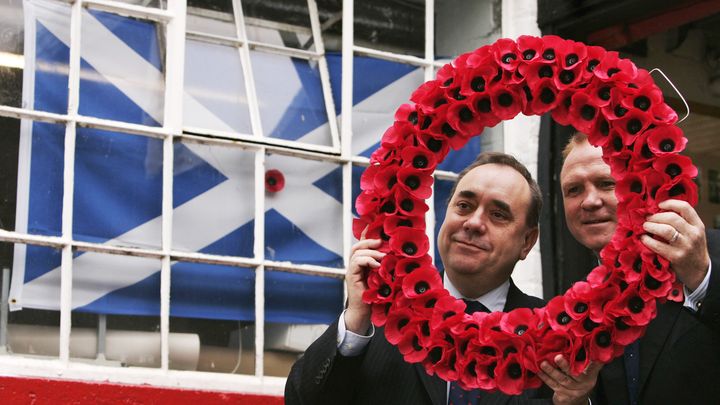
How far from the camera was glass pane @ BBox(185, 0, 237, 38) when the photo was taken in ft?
18.1

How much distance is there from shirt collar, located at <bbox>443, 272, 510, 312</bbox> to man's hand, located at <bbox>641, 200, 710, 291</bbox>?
0.77 metres

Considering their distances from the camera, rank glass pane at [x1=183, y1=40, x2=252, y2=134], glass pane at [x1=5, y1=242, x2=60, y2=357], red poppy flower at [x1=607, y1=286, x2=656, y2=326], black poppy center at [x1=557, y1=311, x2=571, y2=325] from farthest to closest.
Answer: glass pane at [x1=183, y1=40, x2=252, y2=134], glass pane at [x1=5, y1=242, x2=60, y2=357], black poppy center at [x1=557, y1=311, x2=571, y2=325], red poppy flower at [x1=607, y1=286, x2=656, y2=326]

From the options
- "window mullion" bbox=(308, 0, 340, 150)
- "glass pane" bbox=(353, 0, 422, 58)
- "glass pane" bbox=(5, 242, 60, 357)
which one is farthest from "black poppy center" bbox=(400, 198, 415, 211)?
"glass pane" bbox=(353, 0, 422, 58)

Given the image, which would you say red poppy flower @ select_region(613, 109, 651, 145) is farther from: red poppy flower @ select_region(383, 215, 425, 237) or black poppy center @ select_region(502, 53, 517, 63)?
red poppy flower @ select_region(383, 215, 425, 237)

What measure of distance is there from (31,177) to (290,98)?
1219mm

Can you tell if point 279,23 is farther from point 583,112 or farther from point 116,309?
point 583,112

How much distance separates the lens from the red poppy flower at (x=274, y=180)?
5527mm

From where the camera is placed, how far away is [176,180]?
17.4ft

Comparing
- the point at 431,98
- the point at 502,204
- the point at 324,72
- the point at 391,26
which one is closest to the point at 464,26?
the point at 391,26

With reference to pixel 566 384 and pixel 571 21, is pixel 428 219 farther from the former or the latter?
pixel 566 384

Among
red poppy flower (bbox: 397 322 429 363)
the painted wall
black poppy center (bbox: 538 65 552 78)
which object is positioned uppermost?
black poppy center (bbox: 538 65 552 78)

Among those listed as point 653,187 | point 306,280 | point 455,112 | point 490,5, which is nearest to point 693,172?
point 653,187

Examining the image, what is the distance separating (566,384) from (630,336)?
211 millimetres

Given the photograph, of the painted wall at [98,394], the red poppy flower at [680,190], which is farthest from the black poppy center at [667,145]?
the painted wall at [98,394]
